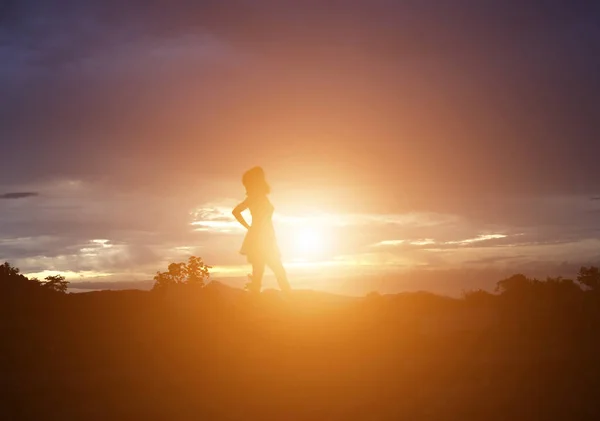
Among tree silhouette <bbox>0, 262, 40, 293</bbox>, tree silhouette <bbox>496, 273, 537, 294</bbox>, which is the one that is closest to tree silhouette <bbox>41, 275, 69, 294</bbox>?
tree silhouette <bbox>0, 262, 40, 293</bbox>

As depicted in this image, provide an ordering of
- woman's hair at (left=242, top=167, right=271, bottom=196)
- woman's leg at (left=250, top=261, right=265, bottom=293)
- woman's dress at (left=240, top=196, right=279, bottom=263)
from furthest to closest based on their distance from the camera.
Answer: woman's leg at (left=250, top=261, right=265, bottom=293) < woman's dress at (left=240, top=196, right=279, bottom=263) < woman's hair at (left=242, top=167, right=271, bottom=196)

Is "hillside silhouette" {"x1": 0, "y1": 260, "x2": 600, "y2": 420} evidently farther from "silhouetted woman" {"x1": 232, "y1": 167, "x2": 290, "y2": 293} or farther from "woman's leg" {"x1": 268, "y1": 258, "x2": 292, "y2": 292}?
"silhouetted woman" {"x1": 232, "y1": 167, "x2": 290, "y2": 293}

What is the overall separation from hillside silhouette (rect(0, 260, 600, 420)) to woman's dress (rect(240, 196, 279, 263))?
1358 mm

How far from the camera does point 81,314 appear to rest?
56.4ft

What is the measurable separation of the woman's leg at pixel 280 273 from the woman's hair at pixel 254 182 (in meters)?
2.16

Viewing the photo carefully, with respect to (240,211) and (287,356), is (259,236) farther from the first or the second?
(287,356)

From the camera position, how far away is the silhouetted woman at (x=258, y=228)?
18438mm

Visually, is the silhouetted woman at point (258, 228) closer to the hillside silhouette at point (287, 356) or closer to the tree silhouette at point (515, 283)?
the hillside silhouette at point (287, 356)

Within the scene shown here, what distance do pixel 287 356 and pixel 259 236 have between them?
4.57m

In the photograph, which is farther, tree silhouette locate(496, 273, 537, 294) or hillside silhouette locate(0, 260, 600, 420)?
tree silhouette locate(496, 273, 537, 294)

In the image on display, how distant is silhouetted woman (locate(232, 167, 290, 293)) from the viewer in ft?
Result: 60.5

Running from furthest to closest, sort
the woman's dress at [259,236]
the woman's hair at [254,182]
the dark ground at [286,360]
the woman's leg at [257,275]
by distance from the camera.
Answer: the woman's leg at [257,275] < the woman's dress at [259,236] < the woman's hair at [254,182] < the dark ground at [286,360]

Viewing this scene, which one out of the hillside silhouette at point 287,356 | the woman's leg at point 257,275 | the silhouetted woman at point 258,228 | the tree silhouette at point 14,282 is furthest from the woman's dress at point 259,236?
the tree silhouette at point 14,282

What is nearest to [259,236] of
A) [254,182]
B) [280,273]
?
[280,273]
